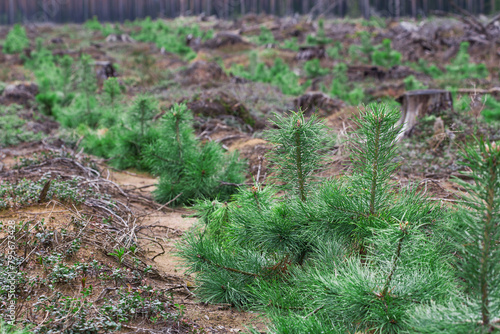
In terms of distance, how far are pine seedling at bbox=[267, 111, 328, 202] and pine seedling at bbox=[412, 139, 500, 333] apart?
725mm

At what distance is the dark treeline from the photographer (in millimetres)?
45562

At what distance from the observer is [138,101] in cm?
435

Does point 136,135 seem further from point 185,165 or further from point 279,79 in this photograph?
point 279,79

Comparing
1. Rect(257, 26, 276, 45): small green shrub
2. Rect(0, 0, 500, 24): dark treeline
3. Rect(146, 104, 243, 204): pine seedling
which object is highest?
Rect(0, 0, 500, 24): dark treeline

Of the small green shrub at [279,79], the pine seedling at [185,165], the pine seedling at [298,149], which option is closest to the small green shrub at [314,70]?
the small green shrub at [279,79]

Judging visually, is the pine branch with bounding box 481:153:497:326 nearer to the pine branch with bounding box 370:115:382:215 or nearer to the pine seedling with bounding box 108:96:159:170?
the pine branch with bounding box 370:115:382:215

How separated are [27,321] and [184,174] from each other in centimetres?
225

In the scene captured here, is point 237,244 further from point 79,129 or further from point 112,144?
point 79,129

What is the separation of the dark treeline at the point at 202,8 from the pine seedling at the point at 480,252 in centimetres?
4764

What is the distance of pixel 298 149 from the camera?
178 cm

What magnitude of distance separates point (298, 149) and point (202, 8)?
180ft

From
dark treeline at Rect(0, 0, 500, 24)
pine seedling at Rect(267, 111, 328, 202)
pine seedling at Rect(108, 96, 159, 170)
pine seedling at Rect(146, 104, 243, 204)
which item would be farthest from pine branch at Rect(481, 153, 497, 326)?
dark treeline at Rect(0, 0, 500, 24)

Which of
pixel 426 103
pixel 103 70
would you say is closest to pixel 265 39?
pixel 103 70

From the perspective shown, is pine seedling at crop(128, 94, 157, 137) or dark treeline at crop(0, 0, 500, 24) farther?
dark treeline at crop(0, 0, 500, 24)
